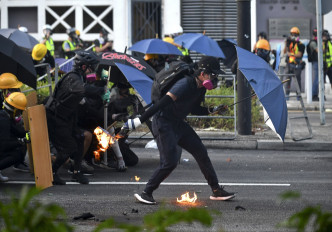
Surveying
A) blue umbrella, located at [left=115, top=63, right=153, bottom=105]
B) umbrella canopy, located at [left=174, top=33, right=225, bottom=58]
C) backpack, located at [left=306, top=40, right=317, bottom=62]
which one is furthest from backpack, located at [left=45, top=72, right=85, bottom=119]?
backpack, located at [left=306, top=40, right=317, bottom=62]

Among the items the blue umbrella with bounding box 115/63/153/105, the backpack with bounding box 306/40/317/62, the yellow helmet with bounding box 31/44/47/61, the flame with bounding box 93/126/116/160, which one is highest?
the yellow helmet with bounding box 31/44/47/61

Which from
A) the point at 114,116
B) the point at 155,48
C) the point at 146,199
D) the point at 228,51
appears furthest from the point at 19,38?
the point at 146,199

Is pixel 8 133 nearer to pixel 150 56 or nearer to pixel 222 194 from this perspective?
pixel 222 194

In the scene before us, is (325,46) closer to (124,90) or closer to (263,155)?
(263,155)

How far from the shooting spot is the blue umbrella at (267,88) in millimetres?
→ 8555

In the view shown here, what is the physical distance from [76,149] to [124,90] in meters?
1.54

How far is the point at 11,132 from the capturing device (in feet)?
30.9

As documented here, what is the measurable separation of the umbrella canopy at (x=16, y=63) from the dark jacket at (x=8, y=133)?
0.68 metres

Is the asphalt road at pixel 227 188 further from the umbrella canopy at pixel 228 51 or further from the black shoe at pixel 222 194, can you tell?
the umbrella canopy at pixel 228 51

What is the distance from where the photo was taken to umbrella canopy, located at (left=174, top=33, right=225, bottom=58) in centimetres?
1571

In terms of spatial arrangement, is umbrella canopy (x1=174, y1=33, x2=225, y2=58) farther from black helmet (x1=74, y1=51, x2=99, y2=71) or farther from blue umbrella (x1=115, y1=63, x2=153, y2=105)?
black helmet (x1=74, y1=51, x2=99, y2=71)

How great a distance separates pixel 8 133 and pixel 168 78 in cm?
250

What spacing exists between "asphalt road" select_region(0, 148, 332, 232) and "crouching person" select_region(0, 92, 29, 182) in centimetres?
33

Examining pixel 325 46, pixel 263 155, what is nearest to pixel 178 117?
pixel 263 155
